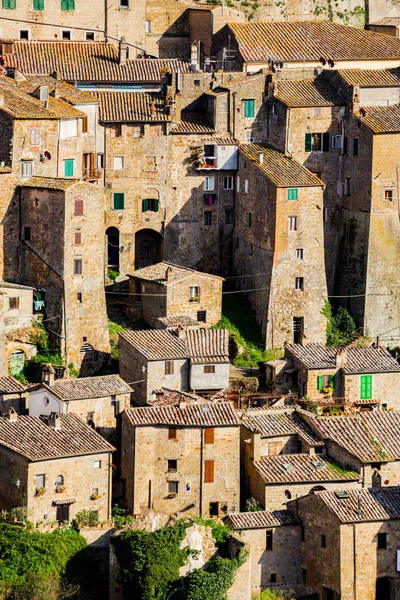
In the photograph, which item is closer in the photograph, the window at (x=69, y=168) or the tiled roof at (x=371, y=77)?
the window at (x=69, y=168)

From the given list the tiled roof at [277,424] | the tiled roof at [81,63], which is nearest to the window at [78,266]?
the tiled roof at [277,424]

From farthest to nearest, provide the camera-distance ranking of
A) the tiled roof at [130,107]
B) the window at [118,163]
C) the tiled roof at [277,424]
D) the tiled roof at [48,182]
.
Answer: the window at [118,163], the tiled roof at [130,107], the tiled roof at [48,182], the tiled roof at [277,424]

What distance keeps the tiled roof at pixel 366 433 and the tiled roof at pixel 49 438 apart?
8207 mm

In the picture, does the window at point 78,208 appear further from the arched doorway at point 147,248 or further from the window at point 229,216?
the window at point 229,216

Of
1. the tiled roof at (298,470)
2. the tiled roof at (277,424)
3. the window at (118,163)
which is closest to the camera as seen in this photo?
the tiled roof at (298,470)

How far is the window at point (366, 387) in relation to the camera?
286 ft

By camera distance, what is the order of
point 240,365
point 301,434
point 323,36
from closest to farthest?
1. point 301,434
2. point 240,365
3. point 323,36

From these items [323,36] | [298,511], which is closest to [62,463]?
[298,511]

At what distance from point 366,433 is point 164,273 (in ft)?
37.9

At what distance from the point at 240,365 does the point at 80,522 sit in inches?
513

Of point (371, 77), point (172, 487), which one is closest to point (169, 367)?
point (172, 487)

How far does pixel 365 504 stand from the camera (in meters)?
78.8

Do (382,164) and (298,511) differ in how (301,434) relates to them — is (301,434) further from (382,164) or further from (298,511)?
(382,164)

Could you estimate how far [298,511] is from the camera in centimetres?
7962
